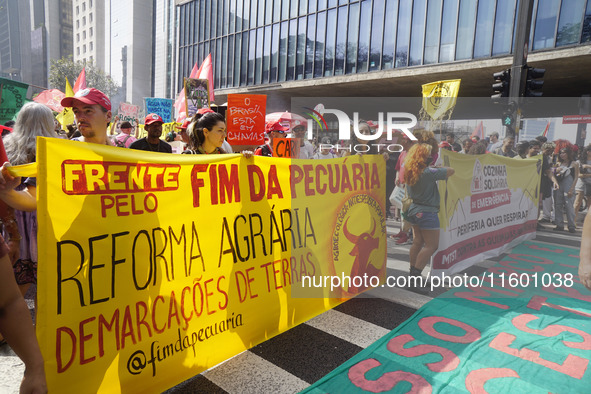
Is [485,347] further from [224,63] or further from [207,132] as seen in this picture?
[224,63]

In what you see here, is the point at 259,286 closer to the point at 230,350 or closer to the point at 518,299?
the point at 230,350

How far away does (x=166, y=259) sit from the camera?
8.42ft

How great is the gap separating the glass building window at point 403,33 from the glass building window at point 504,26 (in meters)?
5.12

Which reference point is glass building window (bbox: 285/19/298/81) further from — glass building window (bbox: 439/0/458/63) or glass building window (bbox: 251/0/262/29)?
glass building window (bbox: 439/0/458/63)

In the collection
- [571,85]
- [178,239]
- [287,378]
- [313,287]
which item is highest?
[571,85]

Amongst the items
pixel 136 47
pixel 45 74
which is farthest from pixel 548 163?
pixel 45 74

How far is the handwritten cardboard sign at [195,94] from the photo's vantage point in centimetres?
870

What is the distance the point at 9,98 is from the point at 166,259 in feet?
24.1

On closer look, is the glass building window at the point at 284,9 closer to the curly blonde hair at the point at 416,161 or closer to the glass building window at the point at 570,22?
the glass building window at the point at 570,22

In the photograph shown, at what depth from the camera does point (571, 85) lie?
22047 millimetres

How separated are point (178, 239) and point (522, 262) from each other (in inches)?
220

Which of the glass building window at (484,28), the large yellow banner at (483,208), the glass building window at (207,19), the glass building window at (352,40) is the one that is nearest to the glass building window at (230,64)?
the glass building window at (207,19)

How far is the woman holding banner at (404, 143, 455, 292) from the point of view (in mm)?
4820

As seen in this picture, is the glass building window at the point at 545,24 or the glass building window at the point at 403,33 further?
the glass building window at the point at 403,33
